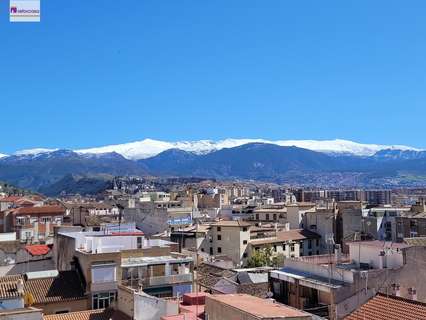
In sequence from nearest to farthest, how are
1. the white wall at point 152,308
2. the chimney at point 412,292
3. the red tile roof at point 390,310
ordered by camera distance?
the red tile roof at point 390,310
the white wall at point 152,308
the chimney at point 412,292

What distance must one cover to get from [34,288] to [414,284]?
17.6 metres

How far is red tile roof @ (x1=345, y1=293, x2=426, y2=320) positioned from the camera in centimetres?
1794

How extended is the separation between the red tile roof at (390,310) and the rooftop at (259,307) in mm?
2572

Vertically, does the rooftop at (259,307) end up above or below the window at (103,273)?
above

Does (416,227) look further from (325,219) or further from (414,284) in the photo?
(414,284)

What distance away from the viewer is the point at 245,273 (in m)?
31.9

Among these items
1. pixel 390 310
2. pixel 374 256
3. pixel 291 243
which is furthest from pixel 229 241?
pixel 390 310

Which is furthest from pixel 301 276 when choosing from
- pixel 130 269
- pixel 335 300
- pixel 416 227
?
pixel 416 227

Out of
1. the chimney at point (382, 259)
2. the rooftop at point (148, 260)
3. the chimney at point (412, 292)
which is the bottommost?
the chimney at point (412, 292)

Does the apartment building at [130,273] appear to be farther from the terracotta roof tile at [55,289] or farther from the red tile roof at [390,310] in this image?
the red tile roof at [390,310]

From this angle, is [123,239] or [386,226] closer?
[123,239]

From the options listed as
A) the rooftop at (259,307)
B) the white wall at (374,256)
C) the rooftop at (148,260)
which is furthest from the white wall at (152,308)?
the white wall at (374,256)

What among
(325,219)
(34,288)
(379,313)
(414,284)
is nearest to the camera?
(379,313)

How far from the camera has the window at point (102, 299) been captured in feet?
93.6
